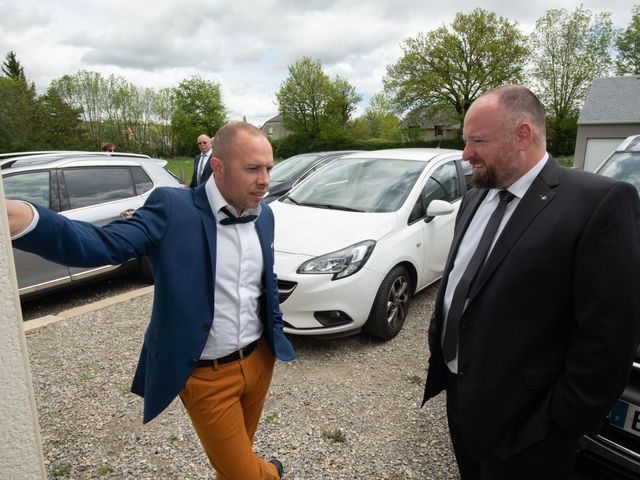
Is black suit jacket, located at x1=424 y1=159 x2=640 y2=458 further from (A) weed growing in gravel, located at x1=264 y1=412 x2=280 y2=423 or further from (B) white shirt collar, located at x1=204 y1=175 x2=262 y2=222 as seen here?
(A) weed growing in gravel, located at x1=264 y1=412 x2=280 y2=423

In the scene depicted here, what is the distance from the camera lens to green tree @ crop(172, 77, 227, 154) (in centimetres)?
5985

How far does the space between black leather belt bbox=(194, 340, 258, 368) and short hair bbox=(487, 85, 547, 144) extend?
1.43 m

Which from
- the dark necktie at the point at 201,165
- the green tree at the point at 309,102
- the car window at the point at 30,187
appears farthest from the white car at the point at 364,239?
the green tree at the point at 309,102

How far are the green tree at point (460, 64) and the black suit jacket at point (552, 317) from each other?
41162 millimetres

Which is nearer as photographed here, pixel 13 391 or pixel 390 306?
pixel 13 391

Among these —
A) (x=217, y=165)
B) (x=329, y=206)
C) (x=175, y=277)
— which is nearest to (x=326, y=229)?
(x=329, y=206)

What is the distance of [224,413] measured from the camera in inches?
67.5

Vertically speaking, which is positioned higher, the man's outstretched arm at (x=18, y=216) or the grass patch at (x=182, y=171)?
the man's outstretched arm at (x=18, y=216)

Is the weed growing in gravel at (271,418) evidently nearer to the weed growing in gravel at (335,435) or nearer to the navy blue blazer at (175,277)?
the weed growing in gravel at (335,435)

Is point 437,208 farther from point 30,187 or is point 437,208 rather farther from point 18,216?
point 30,187

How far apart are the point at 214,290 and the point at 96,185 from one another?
433 centimetres

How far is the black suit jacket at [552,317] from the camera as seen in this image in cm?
129

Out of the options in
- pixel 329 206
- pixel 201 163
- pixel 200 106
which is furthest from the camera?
pixel 200 106

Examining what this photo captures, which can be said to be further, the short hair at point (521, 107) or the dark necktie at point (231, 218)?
the dark necktie at point (231, 218)
